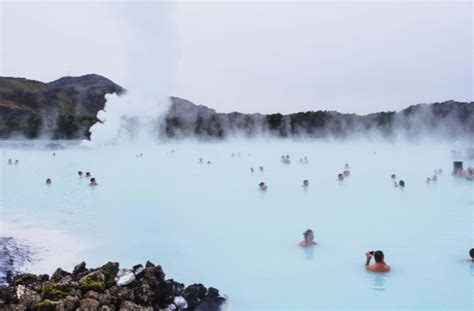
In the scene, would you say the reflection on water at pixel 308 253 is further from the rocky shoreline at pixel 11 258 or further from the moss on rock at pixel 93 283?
the rocky shoreline at pixel 11 258

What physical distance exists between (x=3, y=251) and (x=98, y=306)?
3.84 metres

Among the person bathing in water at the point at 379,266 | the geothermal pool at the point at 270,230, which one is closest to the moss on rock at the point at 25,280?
the geothermal pool at the point at 270,230

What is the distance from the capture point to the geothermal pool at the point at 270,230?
6016 mm

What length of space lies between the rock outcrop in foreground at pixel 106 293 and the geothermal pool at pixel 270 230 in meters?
0.92

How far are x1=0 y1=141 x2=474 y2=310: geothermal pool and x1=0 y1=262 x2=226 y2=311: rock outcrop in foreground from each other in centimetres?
92

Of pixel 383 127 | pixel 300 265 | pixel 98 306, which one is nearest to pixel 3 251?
pixel 98 306

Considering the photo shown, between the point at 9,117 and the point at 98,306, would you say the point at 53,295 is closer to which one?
the point at 98,306

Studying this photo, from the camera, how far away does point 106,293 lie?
4.46 meters

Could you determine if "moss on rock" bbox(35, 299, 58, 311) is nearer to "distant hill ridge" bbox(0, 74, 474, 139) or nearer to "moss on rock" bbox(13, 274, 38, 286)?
"moss on rock" bbox(13, 274, 38, 286)

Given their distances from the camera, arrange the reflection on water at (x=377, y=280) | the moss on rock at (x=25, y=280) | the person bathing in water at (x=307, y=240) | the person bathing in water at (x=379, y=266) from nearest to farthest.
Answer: the moss on rock at (x=25, y=280)
the reflection on water at (x=377, y=280)
the person bathing in water at (x=379, y=266)
the person bathing in water at (x=307, y=240)

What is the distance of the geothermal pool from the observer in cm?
602

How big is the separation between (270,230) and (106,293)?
5.10m

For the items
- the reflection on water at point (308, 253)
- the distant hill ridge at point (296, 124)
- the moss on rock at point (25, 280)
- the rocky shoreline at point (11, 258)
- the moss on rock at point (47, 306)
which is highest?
the distant hill ridge at point (296, 124)

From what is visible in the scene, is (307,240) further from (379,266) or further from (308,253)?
(379,266)
